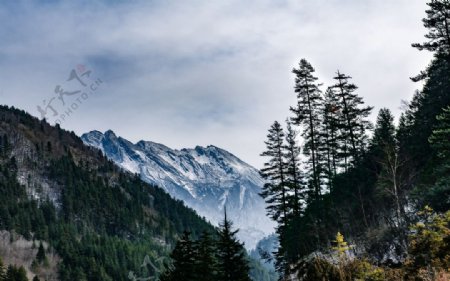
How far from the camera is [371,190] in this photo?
107ft

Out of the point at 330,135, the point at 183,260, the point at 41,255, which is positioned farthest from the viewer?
the point at 41,255

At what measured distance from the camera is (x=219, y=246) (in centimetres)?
2605

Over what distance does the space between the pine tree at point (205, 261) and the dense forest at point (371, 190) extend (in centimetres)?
492

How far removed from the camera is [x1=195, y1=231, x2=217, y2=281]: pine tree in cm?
2612

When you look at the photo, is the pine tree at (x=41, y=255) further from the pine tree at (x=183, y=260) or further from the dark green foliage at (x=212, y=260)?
the pine tree at (x=183, y=260)

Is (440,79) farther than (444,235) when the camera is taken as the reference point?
Yes

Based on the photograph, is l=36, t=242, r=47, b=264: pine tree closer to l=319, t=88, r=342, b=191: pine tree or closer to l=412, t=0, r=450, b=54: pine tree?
l=319, t=88, r=342, b=191: pine tree

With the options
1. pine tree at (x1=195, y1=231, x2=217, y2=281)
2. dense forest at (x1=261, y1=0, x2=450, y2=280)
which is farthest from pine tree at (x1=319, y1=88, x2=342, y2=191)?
pine tree at (x1=195, y1=231, x2=217, y2=281)

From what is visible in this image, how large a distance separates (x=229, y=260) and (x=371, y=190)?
13.4 meters

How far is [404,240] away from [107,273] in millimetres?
145008

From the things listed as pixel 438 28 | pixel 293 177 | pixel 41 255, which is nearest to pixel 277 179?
pixel 293 177

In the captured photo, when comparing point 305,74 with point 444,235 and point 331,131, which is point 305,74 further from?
point 444,235

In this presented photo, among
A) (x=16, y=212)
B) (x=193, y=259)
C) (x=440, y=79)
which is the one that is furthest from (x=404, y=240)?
(x=16, y=212)

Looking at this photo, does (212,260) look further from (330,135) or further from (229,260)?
(330,135)
